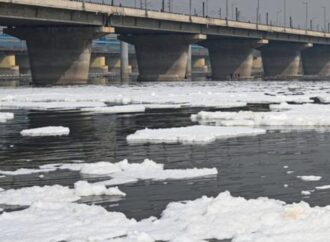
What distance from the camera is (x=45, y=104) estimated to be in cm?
4581

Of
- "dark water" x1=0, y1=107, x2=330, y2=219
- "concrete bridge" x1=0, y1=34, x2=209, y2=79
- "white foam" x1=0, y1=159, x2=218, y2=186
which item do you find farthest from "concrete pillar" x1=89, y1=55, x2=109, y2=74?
"white foam" x1=0, y1=159, x2=218, y2=186

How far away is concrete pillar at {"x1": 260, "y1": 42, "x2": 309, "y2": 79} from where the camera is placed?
144000 mm

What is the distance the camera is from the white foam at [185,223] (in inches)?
399

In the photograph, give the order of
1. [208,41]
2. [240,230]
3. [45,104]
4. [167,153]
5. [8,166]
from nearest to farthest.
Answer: [240,230] → [8,166] → [167,153] → [45,104] → [208,41]

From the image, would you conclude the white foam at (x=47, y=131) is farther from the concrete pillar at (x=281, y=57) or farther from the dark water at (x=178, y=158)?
the concrete pillar at (x=281, y=57)

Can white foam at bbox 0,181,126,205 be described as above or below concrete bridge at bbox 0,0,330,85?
below

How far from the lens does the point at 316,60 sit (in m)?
164

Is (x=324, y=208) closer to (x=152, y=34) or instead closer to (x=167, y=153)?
(x=167, y=153)

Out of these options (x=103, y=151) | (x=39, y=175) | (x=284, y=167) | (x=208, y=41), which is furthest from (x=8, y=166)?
(x=208, y=41)

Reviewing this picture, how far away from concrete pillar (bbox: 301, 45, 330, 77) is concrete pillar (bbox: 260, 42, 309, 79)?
15944 millimetres

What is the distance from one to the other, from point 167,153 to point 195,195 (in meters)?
6.97

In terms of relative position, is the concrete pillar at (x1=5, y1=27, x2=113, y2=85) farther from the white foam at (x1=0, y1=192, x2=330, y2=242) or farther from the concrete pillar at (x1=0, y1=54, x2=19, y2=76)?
the white foam at (x1=0, y1=192, x2=330, y2=242)

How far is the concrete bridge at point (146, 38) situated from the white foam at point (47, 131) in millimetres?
39957

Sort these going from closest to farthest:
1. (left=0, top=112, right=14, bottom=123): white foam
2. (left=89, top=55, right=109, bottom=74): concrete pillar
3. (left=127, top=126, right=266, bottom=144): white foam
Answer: (left=127, top=126, right=266, bottom=144): white foam < (left=0, top=112, right=14, bottom=123): white foam < (left=89, top=55, right=109, bottom=74): concrete pillar
